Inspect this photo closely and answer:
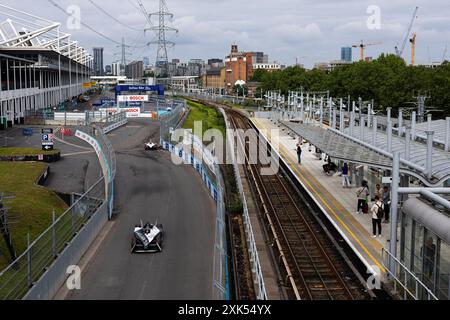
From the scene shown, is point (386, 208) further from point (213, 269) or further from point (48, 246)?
point (48, 246)

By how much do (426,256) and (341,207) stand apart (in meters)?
10.5

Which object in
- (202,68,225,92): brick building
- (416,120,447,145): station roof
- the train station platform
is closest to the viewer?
the train station platform

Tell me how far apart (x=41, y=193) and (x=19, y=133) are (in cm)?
2681

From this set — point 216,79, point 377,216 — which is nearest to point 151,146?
point 377,216

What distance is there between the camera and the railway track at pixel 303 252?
579 inches

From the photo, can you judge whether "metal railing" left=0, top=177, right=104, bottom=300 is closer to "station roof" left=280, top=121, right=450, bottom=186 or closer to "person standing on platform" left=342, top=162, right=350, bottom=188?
"station roof" left=280, top=121, right=450, bottom=186

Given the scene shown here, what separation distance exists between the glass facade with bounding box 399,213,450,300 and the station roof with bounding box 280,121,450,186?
202cm

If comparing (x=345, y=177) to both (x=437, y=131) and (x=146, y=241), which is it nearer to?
(x=437, y=131)

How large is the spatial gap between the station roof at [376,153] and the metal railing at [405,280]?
2.33 meters

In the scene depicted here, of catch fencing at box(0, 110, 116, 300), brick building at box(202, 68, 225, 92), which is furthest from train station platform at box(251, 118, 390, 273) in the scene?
brick building at box(202, 68, 225, 92)

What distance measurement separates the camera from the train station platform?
1689 cm

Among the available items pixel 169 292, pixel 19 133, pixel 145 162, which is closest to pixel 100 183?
pixel 169 292

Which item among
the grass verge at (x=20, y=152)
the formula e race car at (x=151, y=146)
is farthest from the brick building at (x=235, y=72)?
the grass verge at (x=20, y=152)

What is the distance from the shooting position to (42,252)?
13430mm
